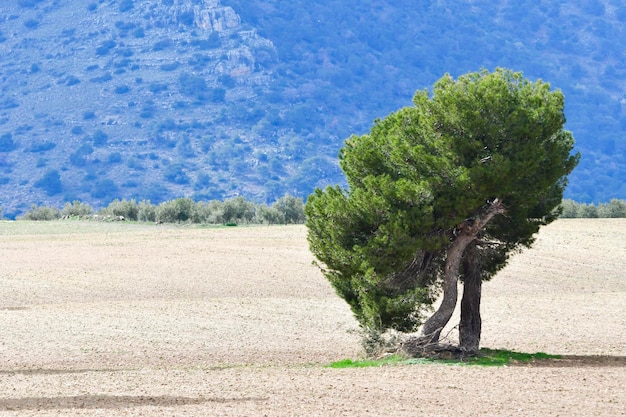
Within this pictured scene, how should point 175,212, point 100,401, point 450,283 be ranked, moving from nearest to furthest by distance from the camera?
point 100,401 < point 450,283 < point 175,212

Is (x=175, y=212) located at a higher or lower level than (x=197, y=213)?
lower

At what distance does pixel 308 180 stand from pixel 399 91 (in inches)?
1639

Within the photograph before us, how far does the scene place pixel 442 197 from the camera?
62.8ft

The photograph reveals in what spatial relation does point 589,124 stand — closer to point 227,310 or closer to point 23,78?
point 23,78

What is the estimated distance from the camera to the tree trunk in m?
20.2

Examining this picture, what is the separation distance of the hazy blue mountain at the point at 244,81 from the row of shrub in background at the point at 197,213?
180 feet

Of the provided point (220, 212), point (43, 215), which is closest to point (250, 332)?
point (220, 212)

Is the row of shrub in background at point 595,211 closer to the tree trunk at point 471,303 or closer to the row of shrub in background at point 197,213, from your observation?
the row of shrub in background at point 197,213

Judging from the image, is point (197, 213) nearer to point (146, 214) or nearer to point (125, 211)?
point (146, 214)

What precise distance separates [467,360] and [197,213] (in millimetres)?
42569

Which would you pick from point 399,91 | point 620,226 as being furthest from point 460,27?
point 620,226

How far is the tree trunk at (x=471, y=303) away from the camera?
20.2 metres

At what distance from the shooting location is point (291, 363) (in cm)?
2048

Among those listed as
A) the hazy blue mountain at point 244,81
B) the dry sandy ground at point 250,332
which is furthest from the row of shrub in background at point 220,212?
the hazy blue mountain at point 244,81
